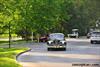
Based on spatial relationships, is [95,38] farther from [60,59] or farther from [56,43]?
[60,59]

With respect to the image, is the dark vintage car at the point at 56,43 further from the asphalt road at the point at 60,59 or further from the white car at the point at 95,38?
the white car at the point at 95,38

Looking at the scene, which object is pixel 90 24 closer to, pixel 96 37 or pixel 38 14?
pixel 38 14

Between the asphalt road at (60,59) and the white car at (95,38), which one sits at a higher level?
the asphalt road at (60,59)

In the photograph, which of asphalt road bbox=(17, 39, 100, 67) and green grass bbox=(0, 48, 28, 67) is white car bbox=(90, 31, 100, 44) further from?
green grass bbox=(0, 48, 28, 67)

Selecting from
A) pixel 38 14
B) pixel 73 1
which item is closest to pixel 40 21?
pixel 38 14

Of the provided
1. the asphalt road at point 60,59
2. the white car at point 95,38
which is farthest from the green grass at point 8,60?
the white car at point 95,38

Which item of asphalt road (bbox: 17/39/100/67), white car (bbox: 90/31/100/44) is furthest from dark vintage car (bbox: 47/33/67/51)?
white car (bbox: 90/31/100/44)

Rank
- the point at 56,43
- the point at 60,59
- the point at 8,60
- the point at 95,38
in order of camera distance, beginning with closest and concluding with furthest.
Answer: the point at 8,60, the point at 60,59, the point at 56,43, the point at 95,38

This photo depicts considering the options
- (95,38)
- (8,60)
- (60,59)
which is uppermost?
(8,60)

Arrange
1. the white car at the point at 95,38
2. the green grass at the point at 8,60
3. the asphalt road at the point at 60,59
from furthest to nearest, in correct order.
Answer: the white car at the point at 95,38
the asphalt road at the point at 60,59
the green grass at the point at 8,60

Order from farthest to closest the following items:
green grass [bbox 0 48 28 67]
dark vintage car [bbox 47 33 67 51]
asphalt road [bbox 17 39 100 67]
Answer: dark vintage car [bbox 47 33 67 51] → asphalt road [bbox 17 39 100 67] → green grass [bbox 0 48 28 67]

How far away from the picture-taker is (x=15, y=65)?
19.6m

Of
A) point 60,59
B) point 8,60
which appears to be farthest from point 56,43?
point 8,60

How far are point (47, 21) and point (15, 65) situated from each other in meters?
52.4
